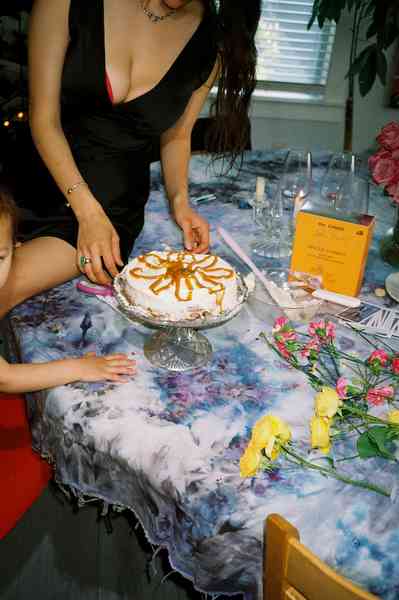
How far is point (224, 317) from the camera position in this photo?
1.09m

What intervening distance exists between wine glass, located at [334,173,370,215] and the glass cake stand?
502mm

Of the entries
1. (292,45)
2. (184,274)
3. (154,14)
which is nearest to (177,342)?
(184,274)

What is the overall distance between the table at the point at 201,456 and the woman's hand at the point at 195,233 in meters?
0.28

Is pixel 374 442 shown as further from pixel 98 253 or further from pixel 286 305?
pixel 98 253

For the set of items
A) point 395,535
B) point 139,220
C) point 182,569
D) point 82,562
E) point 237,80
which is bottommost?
point 82,562

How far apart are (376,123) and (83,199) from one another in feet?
10.3

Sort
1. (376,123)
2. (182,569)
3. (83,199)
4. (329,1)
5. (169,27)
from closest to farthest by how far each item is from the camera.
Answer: (182,569) → (83,199) → (169,27) → (329,1) → (376,123)

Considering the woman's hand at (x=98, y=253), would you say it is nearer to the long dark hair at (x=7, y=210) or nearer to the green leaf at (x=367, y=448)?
the long dark hair at (x=7, y=210)

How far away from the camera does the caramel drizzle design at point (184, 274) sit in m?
1.09

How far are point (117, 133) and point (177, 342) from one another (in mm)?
812

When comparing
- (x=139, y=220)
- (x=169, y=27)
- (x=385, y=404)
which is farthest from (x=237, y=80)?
(x=385, y=404)

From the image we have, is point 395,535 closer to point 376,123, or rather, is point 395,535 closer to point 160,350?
point 160,350

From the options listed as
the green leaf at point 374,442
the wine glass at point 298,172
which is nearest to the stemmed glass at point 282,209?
the wine glass at point 298,172

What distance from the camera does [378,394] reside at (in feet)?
3.41
